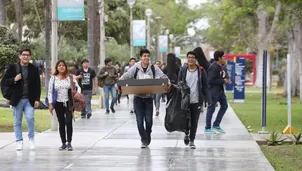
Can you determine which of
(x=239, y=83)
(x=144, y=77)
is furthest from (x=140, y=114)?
(x=239, y=83)

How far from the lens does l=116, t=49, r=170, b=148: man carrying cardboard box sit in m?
13.7

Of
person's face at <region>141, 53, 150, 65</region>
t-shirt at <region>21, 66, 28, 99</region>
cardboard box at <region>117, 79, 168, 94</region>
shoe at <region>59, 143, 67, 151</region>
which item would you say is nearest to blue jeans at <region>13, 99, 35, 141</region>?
t-shirt at <region>21, 66, 28, 99</region>

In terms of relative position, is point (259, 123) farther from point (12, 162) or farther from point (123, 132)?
point (12, 162)

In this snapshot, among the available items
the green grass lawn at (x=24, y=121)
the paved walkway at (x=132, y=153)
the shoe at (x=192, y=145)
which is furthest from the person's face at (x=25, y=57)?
the green grass lawn at (x=24, y=121)

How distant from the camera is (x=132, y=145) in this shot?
14.3 metres

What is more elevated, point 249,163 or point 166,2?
point 166,2

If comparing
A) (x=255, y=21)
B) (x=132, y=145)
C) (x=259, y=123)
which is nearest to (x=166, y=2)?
(x=255, y=21)

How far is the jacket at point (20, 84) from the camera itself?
13.1 metres

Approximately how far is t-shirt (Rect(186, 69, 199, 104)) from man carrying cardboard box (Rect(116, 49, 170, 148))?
1.87 feet

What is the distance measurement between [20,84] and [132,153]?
2.28 m

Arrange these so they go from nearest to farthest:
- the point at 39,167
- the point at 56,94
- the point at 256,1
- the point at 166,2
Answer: the point at 39,167
the point at 56,94
the point at 256,1
the point at 166,2

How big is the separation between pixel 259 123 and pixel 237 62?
14.3 meters

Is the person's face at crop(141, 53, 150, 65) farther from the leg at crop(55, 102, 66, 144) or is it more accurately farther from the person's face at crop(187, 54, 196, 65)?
the leg at crop(55, 102, 66, 144)

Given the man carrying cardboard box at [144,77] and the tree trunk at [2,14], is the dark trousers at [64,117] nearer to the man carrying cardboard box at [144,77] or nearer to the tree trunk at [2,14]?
the man carrying cardboard box at [144,77]
